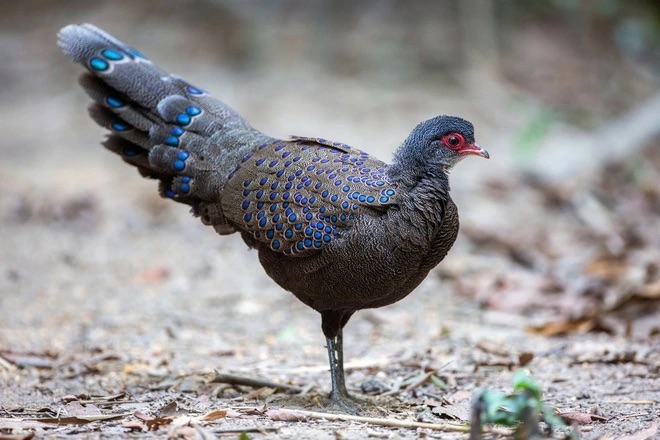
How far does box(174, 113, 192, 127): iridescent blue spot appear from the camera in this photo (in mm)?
5457

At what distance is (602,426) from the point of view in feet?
13.8

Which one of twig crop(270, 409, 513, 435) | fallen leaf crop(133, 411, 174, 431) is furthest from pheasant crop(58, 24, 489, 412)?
fallen leaf crop(133, 411, 174, 431)

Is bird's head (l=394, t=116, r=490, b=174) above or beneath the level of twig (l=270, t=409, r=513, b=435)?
above

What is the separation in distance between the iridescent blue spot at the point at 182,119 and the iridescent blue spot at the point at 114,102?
36cm

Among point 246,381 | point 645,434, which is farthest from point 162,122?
point 645,434

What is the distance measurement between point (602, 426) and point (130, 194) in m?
7.26

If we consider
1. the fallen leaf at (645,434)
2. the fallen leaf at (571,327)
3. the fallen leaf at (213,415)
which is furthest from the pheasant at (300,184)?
the fallen leaf at (571,327)

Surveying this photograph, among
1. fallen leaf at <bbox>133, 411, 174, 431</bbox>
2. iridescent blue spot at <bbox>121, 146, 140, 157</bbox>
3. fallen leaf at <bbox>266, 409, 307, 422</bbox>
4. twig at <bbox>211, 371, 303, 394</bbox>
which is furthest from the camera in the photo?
iridescent blue spot at <bbox>121, 146, 140, 157</bbox>

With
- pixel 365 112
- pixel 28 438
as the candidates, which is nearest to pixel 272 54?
pixel 365 112

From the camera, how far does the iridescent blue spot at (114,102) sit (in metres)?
5.52

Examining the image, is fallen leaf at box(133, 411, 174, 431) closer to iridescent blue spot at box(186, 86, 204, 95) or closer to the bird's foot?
the bird's foot

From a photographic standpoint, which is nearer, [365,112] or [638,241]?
[638,241]

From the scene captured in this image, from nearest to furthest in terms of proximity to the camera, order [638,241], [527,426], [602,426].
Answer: [527,426], [602,426], [638,241]

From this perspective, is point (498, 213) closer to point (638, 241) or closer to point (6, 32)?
point (638, 241)
